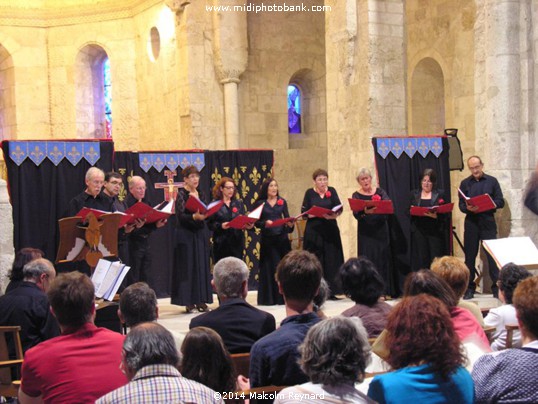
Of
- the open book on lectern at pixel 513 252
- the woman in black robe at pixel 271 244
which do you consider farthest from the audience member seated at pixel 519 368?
the woman in black robe at pixel 271 244

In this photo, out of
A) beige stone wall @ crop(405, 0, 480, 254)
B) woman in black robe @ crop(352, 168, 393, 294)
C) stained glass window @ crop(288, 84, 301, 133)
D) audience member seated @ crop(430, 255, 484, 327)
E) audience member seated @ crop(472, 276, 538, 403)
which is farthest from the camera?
stained glass window @ crop(288, 84, 301, 133)

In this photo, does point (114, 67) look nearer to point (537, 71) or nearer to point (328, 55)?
point (328, 55)

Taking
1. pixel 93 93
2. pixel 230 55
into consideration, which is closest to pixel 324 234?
pixel 230 55

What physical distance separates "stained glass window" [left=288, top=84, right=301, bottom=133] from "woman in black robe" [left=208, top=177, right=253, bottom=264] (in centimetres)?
789

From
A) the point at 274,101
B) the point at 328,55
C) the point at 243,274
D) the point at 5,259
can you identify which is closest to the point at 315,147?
the point at 274,101

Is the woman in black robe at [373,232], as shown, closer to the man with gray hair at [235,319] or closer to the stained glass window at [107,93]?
the man with gray hair at [235,319]

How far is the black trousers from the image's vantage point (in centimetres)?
941

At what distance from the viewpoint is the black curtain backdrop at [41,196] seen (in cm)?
834

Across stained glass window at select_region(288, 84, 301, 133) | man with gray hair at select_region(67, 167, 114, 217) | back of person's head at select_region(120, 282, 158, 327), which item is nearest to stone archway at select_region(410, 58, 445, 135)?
stained glass window at select_region(288, 84, 301, 133)

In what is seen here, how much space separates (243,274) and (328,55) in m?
8.29

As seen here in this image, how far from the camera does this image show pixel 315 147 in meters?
16.6

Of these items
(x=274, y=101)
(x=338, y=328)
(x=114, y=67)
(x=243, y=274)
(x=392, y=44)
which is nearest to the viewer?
(x=338, y=328)

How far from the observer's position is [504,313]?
184 inches

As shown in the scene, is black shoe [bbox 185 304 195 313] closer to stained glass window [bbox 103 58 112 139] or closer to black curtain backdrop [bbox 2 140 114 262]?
black curtain backdrop [bbox 2 140 114 262]
